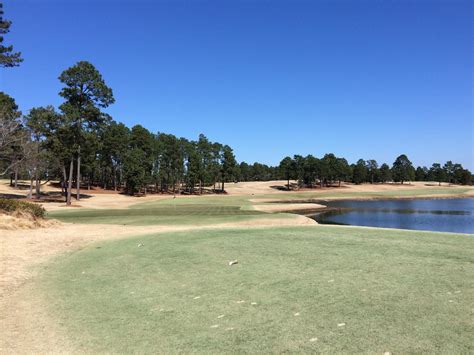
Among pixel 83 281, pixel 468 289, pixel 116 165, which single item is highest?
pixel 116 165

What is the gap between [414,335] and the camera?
208 inches

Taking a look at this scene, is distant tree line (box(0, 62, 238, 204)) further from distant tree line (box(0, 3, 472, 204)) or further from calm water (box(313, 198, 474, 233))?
calm water (box(313, 198, 474, 233))

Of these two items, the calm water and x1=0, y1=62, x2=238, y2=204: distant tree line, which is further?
x1=0, y1=62, x2=238, y2=204: distant tree line

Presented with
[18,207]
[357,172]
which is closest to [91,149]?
[18,207]

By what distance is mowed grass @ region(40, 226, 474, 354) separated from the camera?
5414 mm

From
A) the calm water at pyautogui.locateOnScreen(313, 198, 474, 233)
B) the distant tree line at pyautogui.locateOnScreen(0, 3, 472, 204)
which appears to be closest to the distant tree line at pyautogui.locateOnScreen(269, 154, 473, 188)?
the distant tree line at pyautogui.locateOnScreen(0, 3, 472, 204)

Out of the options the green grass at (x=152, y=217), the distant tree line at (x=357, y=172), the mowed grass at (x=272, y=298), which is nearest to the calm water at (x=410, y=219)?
the green grass at (x=152, y=217)

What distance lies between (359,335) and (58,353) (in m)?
4.51

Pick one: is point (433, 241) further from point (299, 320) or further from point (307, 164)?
point (307, 164)

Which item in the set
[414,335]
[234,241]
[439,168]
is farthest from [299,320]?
[439,168]

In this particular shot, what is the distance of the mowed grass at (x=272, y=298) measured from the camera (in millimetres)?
5414

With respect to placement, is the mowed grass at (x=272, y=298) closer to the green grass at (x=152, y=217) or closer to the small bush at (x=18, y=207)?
the small bush at (x=18, y=207)

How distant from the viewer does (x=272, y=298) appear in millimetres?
7359

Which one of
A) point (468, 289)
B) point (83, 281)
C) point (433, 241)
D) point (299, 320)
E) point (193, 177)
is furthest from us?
point (193, 177)
